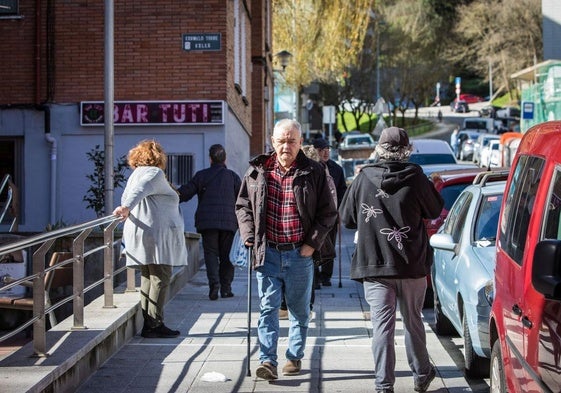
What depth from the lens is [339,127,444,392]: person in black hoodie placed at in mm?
6676

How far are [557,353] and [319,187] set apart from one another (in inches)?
138

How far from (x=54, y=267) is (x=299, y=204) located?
1.79m

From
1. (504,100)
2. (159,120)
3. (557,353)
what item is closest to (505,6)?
(504,100)

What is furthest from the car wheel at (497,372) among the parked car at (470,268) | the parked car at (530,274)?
the parked car at (470,268)

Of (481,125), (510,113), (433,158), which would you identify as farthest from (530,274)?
(510,113)

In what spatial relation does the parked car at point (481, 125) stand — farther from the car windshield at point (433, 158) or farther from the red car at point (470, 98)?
the car windshield at point (433, 158)

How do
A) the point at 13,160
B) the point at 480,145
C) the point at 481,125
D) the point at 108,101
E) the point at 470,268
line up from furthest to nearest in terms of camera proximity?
the point at 481,125 → the point at 480,145 → the point at 13,160 → the point at 108,101 → the point at 470,268

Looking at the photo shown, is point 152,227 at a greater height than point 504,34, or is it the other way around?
point 504,34

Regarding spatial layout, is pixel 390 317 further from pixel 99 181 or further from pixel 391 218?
pixel 99 181

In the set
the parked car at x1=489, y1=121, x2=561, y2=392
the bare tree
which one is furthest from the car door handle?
the bare tree

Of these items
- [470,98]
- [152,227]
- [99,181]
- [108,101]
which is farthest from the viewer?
[470,98]

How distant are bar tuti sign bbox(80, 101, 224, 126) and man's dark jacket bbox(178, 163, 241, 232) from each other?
6.26 meters

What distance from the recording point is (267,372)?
7.30 metres

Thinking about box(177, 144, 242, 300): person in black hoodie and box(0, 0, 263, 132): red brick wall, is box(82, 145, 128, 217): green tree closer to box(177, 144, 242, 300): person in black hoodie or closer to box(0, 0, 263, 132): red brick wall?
box(0, 0, 263, 132): red brick wall
